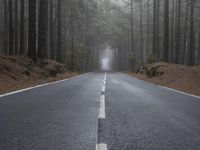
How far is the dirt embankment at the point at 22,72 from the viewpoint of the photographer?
1835cm

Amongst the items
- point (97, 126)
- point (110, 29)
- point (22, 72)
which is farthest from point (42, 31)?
point (110, 29)

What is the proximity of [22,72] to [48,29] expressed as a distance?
36.6m

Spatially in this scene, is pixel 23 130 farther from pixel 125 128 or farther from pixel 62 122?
pixel 125 128

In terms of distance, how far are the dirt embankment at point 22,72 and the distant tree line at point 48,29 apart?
1188 millimetres

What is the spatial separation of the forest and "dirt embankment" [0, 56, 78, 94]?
12950 mm

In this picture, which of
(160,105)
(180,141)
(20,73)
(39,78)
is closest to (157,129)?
(180,141)

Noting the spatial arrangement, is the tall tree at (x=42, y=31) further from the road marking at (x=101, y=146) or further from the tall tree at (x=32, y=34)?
the road marking at (x=101, y=146)

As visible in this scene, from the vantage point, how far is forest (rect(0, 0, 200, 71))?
43.9 metres

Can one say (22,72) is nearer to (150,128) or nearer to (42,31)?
(42,31)

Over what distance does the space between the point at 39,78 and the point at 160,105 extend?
13564mm

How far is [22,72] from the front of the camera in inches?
878

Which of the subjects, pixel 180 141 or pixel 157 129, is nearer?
pixel 180 141

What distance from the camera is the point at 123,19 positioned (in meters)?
79.8

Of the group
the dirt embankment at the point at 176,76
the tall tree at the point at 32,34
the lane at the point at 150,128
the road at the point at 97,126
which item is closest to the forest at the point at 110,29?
the dirt embankment at the point at 176,76
